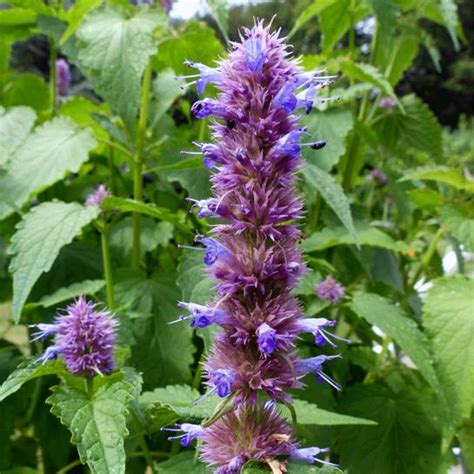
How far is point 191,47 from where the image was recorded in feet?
4.10

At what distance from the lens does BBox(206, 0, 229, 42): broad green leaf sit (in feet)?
3.62

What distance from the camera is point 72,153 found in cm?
115

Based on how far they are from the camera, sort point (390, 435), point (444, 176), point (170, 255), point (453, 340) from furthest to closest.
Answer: point (170, 255) < point (444, 176) < point (390, 435) < point (453, 340)

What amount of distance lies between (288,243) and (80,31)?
0.71 meters

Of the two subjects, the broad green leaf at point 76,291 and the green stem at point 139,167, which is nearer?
the broad green leaf at point 76,291

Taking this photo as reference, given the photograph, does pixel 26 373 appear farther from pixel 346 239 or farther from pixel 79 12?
pixel 79 12

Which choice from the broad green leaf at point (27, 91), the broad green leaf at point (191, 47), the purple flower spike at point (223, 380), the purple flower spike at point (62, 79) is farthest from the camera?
the purple flower spike at point (62, 79)

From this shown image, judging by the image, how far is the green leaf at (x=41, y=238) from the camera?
0.92 metres

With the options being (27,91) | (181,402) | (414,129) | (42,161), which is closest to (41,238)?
(42,161)

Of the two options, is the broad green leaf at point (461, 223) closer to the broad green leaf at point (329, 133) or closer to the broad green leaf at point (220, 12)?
the broad green leaf at point (329, 133)

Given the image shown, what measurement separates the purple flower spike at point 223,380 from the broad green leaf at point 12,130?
671 mm

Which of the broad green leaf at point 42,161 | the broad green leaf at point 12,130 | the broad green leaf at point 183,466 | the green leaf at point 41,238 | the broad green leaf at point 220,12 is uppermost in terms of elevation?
the broad green leaf at point 220,12

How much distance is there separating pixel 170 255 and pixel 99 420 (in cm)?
82

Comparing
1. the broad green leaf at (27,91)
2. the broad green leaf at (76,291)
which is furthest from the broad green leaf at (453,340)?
the broad green leaf at (27,91)
